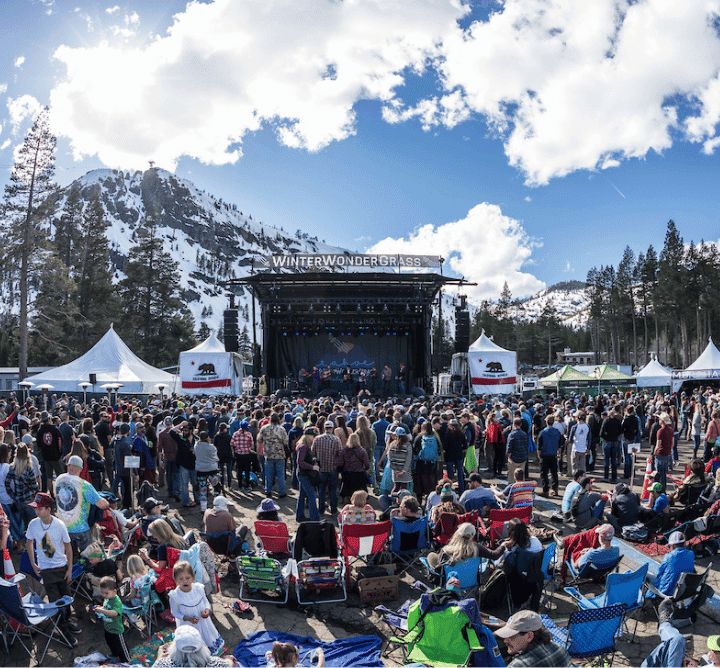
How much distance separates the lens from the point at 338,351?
26016 mm

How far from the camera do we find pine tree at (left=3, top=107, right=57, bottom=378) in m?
25.5

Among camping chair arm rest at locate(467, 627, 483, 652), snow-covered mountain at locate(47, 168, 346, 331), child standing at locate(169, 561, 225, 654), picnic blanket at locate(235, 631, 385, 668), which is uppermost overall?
snow-covered mountain at locate(47, 168, 346, 331)

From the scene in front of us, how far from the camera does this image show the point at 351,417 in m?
10.4

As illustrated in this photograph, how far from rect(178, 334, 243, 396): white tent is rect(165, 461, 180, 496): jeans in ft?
43.6

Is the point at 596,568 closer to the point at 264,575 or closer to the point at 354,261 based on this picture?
the point at 264,575

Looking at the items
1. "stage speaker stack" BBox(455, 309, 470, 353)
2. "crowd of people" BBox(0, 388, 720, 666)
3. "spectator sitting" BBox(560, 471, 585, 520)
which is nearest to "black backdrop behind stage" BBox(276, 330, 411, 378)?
"stage speaker stack" BBox(455, 309, 470, 353)

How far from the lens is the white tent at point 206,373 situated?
21594 mm

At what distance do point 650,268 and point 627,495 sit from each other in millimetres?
46742

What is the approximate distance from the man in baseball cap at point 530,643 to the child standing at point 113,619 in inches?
107

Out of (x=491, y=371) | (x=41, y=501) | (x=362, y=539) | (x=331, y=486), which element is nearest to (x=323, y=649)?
(x=362, y=539)

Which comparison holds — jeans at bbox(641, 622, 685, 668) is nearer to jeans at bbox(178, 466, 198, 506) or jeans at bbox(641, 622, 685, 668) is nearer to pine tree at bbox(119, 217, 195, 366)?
jeans at bbox(178, 466, 198, 506)

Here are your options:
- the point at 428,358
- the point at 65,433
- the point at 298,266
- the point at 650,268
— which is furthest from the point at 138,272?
the point at 650,268

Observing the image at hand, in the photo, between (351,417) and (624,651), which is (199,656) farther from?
(351,417)

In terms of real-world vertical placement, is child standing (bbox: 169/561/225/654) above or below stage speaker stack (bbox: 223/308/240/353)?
below
